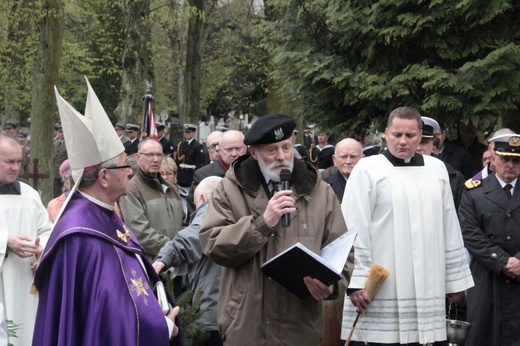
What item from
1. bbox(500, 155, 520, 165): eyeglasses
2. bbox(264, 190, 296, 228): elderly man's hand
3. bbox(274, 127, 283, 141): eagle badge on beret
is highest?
bbox(274, 127, 283, 141): eagle badge on beret

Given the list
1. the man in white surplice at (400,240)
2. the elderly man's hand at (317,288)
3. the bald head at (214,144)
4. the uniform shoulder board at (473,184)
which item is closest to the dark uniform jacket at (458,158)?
the bald head at (214,144)

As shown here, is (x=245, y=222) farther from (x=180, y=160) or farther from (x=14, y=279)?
(x=180, y=160)

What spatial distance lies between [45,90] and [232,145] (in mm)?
10897

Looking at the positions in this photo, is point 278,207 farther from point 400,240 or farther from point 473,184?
point 473,184

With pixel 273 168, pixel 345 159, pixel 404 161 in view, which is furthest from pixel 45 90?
pixel 273 168

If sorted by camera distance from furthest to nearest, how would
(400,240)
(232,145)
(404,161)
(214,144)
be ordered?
1. (214,144)
2. (232,145)
3. (404,161)
4. (400,240)

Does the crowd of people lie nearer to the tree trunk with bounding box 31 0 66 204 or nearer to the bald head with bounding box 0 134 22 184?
the bald head with bounding box 0 134 22 184

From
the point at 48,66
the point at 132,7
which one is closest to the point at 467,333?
the point at 48,66

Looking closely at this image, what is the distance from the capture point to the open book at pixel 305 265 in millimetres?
4684

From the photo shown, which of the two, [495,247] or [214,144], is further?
[214,144]

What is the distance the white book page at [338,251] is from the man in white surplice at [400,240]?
3.31 ft

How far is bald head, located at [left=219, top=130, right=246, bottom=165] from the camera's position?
8484 millimetres

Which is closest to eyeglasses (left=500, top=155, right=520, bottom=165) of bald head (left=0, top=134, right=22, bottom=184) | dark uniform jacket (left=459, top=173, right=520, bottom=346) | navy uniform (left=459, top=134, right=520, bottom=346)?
navy uniform (left=459, top=134, right=520, bottom=346)

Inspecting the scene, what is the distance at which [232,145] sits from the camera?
8508mm
